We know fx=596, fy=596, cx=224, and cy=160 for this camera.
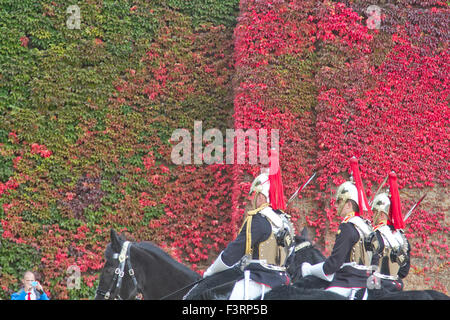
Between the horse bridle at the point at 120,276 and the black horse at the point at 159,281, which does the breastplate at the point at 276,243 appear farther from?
the horse bridle at the point at 120,276

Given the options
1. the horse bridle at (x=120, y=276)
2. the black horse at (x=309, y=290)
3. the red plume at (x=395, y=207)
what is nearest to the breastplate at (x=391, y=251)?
Answer: the red plume at (x=395, y=207)

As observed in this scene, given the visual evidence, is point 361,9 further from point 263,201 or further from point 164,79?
point 263,201

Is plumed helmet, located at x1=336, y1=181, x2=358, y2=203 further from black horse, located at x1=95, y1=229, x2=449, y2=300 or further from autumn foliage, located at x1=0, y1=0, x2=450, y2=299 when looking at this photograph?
autumn foliage, located at x1=0, y1=0, x2=450, y2=299

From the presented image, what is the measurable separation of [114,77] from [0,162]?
2679mm

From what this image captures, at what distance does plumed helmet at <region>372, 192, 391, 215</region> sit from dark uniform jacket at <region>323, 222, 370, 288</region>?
1.37 m

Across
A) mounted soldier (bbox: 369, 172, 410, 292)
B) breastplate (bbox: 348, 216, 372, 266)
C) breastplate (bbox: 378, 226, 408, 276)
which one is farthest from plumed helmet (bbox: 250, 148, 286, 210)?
breastplate (bbox: 378, 226, 408, 276)

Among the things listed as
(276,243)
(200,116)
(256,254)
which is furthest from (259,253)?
(200,116)

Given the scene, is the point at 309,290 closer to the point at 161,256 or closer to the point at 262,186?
the point at 262,186

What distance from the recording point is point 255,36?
11734 mm

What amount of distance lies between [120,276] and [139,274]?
229 mm

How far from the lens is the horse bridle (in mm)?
5605

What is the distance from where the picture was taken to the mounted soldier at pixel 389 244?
6.50m

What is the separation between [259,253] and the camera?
19.7 ft
